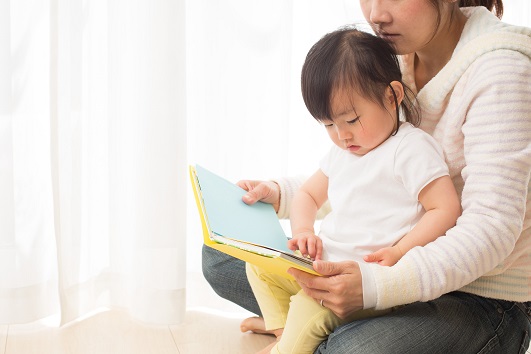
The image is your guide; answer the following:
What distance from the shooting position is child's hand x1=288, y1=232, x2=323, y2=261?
115 centimetres

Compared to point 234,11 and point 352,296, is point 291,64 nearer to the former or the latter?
point 234,11

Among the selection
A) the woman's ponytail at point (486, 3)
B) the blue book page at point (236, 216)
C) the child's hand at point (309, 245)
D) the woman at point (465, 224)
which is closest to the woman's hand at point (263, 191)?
the blue book page at point (236, 216)

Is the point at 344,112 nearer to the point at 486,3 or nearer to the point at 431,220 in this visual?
the point at 431,220

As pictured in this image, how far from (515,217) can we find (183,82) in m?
0.81

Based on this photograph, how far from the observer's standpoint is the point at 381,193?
1.15 metres

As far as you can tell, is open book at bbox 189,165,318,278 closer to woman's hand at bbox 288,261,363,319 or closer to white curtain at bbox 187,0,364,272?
woman's hand at bbox 288,261,363,319

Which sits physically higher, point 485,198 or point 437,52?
point 437,52

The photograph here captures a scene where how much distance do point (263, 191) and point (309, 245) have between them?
0.72ft

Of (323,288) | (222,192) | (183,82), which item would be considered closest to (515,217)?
(323,288)

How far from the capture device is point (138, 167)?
5.20ft

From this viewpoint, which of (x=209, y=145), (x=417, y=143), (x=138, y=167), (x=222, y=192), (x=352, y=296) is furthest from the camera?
(x=209, y=145)

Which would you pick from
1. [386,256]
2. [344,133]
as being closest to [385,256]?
[386,256]

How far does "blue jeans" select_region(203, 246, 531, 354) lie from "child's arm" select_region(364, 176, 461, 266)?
0.09 m

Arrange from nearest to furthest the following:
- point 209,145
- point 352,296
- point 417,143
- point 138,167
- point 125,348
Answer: point 352,296, point 417,143, point 125,348, point 138,167, point 209,145
